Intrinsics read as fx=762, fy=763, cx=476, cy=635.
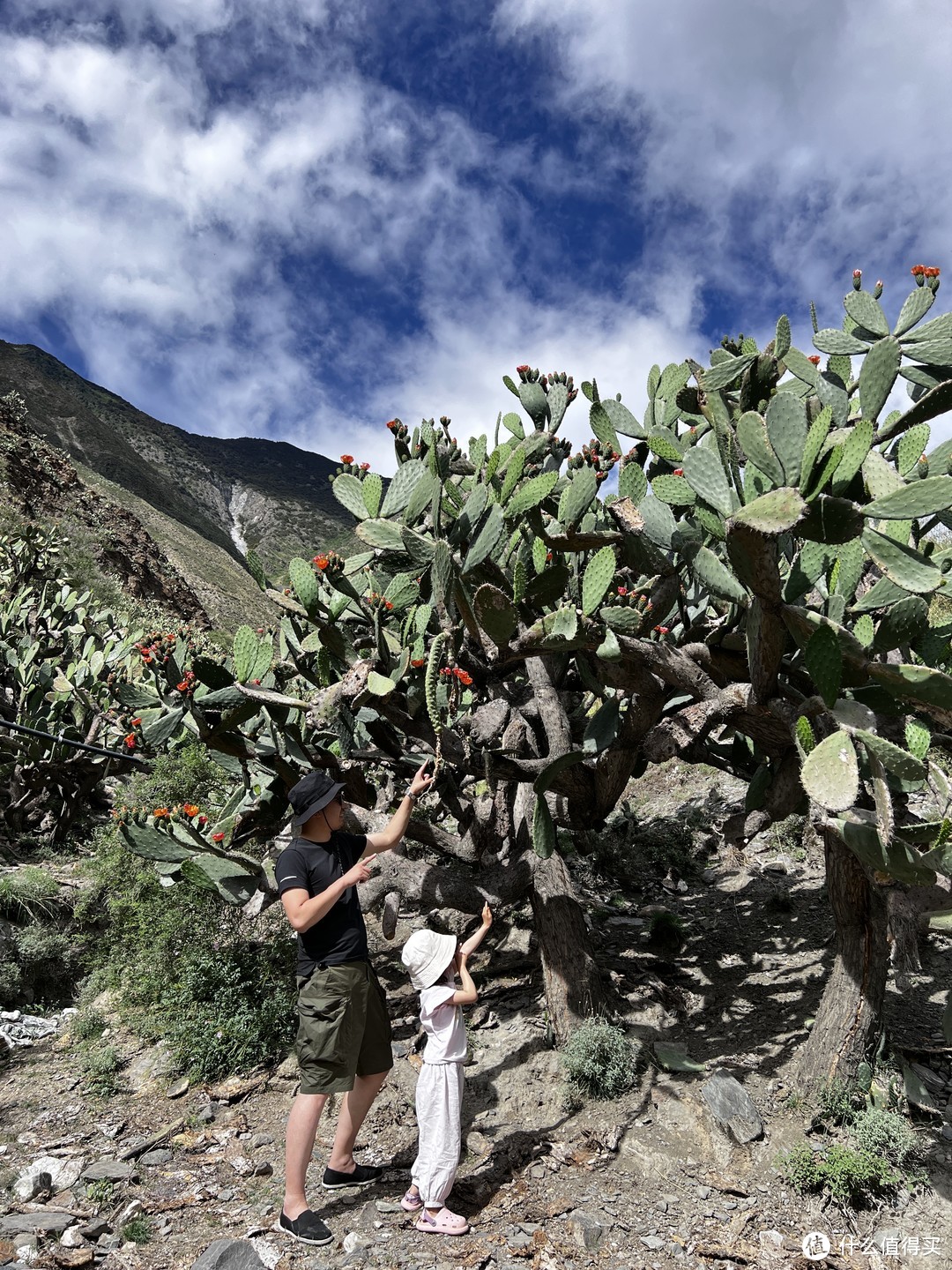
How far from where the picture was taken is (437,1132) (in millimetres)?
3023

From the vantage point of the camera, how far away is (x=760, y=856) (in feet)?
22.9

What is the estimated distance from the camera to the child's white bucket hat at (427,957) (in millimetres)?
3226

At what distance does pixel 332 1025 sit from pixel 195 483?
209ft

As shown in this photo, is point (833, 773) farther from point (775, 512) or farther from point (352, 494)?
point (352, 494)

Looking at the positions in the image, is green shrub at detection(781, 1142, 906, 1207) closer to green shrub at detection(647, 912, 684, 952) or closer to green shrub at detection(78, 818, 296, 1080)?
green shrub at detection(647, 912, 684, 952)

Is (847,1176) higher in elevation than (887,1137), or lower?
lower

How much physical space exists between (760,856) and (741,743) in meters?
2.35

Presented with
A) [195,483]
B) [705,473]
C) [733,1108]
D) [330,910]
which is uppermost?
[195,483]

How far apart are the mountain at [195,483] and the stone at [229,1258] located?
25.5 metres

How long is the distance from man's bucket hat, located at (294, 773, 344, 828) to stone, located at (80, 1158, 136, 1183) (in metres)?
1.91

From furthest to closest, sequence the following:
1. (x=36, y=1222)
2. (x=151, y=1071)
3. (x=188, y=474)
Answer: (x=188, y=474), (x=151, y=1071), (x=36, y=1222)

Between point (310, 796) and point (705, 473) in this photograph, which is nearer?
point (705, 473)

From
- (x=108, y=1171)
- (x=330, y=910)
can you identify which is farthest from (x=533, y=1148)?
(x=108, y=1171)

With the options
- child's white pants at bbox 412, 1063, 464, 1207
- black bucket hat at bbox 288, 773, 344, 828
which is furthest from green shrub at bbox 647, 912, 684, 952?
black bucket hat at bbox 288, 773, 344, 828
